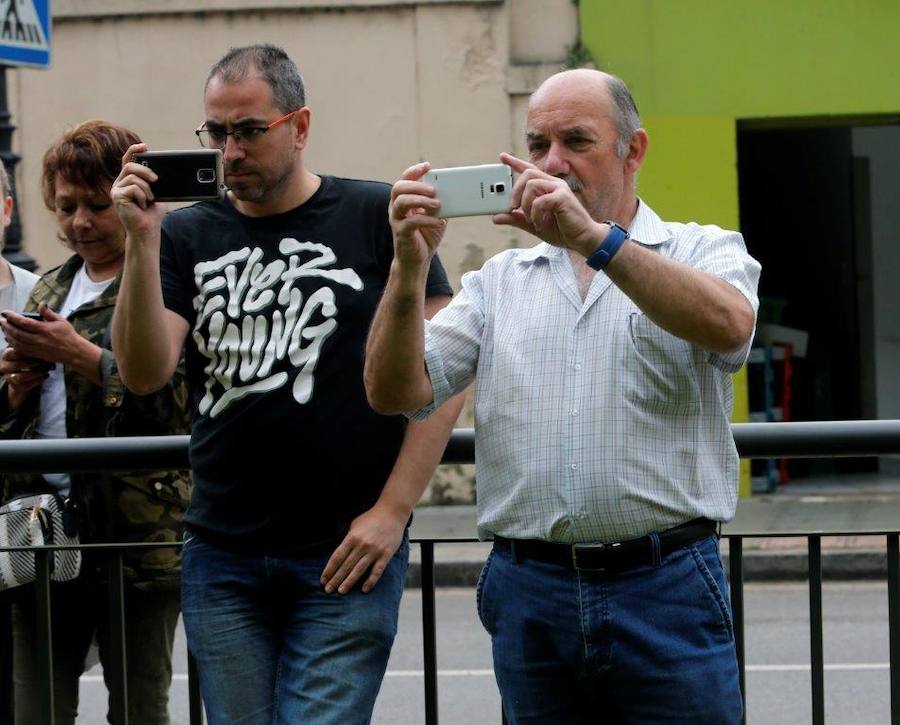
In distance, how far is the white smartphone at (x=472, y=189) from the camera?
8.57 ft

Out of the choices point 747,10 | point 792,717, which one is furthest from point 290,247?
point 747,10

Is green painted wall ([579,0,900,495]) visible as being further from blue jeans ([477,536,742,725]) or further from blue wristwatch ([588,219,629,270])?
blue wristwatch ([588,219,629,270])

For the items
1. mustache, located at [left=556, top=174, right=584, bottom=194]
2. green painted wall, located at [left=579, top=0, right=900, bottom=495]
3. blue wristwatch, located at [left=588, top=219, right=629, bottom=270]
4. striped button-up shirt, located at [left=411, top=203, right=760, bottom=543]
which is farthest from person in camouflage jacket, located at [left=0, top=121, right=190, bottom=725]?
green painted wall, located at [left=579, top=0, right=900, bottom=495]

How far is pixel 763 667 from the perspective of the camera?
24.1 ft

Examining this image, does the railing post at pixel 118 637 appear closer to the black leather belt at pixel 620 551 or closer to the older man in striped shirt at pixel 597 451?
the older man in striped shirt at pixel 597 451

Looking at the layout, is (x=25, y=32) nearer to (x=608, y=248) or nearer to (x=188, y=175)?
(x=188, y=175)

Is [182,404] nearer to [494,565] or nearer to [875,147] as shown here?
[494,565]

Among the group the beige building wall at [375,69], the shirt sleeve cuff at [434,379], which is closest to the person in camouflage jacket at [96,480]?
the shirt sleeve cuff at [434,379]

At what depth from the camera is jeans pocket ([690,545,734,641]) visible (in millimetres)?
2775

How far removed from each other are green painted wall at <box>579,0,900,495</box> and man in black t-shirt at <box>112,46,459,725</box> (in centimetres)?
879

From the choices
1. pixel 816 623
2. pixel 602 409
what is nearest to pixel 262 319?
pixel 602 409

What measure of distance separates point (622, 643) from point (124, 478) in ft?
4.54

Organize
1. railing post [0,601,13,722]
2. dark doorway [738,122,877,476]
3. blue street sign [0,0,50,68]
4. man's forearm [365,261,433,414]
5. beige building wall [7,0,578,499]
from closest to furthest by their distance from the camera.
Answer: man's forearm [365,261,433,414]
railing post [0,601,13,722]
blue street sign [0,0,50,68]
beige building wall [7,0,578,499]
dark doorway [738,122,877,476]

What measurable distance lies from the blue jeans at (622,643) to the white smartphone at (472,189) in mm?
637
